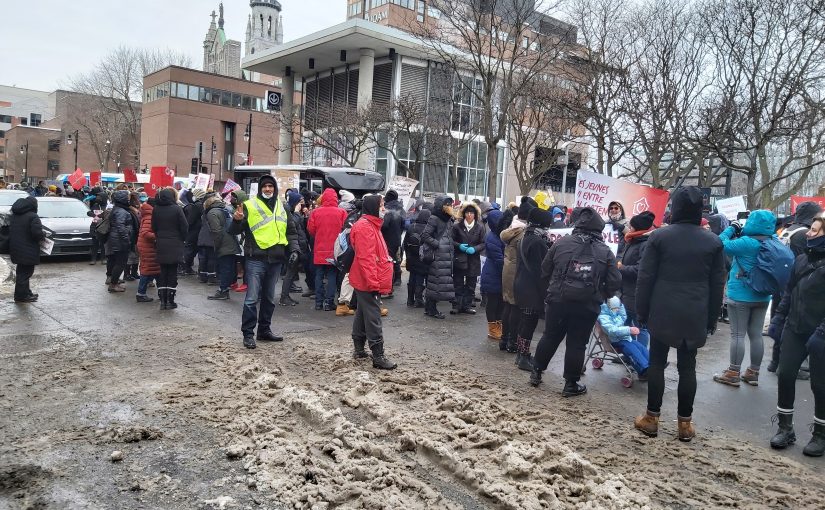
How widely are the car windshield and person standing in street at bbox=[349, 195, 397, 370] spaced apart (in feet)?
39.8

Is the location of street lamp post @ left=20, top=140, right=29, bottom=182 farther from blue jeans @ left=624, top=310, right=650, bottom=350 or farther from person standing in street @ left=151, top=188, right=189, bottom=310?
blue jeans @ left=624, top=310, right=650, bottom=350

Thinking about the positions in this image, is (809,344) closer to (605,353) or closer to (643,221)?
(605,353)

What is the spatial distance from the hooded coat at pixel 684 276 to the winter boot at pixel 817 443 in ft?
3.69

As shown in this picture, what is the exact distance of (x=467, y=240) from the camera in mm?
9938

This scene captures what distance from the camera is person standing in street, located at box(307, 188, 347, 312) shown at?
980 cm

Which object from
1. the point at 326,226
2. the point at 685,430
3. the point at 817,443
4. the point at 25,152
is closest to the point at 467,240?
the point at 326,226

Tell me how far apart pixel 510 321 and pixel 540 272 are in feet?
3.60

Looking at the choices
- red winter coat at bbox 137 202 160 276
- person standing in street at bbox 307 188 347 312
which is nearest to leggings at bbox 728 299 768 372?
person standing in street at bbox 307 188 347 312

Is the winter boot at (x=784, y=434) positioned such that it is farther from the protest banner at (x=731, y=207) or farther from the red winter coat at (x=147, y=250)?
the red winter coat at (x=147, y=250)

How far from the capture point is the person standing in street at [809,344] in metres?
4.67

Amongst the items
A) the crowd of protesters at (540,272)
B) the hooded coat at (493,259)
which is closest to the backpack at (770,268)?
the crowd of protesters at (540,272)

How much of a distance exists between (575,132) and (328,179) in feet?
32.9

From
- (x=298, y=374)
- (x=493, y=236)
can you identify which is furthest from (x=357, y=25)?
(x=298, y=374)

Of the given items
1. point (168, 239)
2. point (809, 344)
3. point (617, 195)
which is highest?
point (617, 195)
